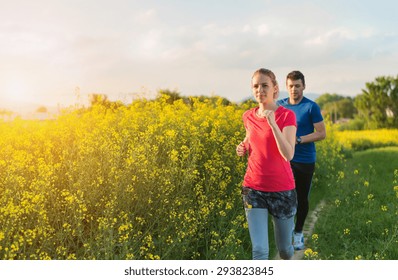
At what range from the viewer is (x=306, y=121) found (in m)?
5.33

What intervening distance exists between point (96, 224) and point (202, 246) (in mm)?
1324

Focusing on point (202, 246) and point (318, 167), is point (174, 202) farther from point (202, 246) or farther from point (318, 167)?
point (318, 167)

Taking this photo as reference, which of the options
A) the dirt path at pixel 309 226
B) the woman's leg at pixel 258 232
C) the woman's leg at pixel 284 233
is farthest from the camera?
the dirt path at pixel 309 226

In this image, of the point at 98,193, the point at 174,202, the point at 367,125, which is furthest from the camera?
the point at 367,125

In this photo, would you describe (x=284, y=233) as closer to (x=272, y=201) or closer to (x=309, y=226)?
(x=272, y=201)

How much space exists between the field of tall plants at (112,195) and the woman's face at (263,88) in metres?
1.44

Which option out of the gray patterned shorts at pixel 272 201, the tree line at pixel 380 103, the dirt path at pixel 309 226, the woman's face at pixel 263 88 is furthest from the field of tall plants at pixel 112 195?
the tree line at pixel 380 103

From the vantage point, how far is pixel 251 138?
3762mm

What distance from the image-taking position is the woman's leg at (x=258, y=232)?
3668 millimetres

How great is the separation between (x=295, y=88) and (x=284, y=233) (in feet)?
6.25

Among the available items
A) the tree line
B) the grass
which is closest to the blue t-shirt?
the grass

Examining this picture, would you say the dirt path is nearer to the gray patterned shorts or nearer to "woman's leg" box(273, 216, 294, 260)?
"woman's leg" box(273, 216, 294, 260)

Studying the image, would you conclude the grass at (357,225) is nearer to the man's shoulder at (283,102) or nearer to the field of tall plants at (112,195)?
the field of tall plants at (112,195)
